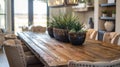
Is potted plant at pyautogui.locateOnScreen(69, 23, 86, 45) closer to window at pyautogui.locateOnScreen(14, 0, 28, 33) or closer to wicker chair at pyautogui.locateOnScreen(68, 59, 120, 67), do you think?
A: wicker chair at pyautogui.locateOnScreen(68, 59, 120, 67)

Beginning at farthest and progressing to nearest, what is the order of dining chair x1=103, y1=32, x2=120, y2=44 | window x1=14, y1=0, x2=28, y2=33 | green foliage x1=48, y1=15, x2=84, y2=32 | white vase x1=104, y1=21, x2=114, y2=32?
window x1=14, y1=0, x2=28, y2=33 < white vase x1=104, y1=21, x2=114, y2=32 < dining chair x1=103, y1=32, x2=120, y2=44 < green foliage x1=48, y1=15, x2=84, y2=32

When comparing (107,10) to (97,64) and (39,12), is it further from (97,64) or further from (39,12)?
(97,64)

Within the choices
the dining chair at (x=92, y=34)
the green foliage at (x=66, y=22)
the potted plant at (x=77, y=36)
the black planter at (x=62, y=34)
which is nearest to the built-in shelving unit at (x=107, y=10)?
the dining chair at (x=92, y=34)

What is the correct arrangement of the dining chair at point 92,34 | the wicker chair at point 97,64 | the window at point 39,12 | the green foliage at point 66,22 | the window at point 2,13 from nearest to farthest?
→ the wicker chair at point 97,64 → the green foliage at point 66,22 → the dining chair at point 92,34 → the window at point 2,13 → the window at point 39,12

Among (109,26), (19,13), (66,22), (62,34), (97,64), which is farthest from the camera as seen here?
(19,13)

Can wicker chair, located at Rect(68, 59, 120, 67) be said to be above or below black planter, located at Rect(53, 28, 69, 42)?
below

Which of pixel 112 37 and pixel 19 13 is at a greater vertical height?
pixel 19 13

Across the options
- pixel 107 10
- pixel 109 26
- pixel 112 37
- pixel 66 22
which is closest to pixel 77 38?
pixel 66 22

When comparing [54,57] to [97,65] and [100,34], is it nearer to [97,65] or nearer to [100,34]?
[97,65]

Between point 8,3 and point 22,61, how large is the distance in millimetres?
6041

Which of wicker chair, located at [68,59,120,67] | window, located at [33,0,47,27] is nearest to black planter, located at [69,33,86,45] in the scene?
wicker chair, located at [68,59,120,67]

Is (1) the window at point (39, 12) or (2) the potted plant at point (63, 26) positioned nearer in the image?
(2) the potted plant at point (63, 26)

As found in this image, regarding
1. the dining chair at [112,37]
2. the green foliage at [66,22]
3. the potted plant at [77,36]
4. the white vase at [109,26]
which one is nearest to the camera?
the potted plant at [77,36]

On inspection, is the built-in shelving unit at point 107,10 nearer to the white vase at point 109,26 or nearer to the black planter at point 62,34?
the white vase at point 109,26
